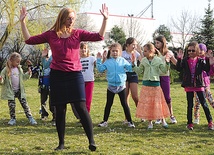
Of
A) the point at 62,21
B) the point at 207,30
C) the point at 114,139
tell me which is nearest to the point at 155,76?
the point at 114,139

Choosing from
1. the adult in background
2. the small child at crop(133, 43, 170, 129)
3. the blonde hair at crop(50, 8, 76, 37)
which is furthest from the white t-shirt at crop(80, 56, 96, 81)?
the blonde hair at crop(50, 8, 76, 37)

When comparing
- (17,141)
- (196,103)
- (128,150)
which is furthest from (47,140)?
(196,103)

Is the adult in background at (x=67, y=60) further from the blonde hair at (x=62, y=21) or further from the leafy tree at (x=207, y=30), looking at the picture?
the leafy tree at (x=207, y=30)

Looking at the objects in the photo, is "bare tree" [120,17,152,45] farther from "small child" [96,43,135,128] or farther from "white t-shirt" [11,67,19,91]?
"small child" [96,43,135,128]

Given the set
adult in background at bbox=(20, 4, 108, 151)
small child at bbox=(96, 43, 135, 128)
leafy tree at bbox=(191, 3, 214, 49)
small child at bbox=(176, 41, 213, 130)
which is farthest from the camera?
leafy tree at bbox=(191, 3, 214, 49)

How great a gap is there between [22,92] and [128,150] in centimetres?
345

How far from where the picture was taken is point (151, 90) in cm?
721

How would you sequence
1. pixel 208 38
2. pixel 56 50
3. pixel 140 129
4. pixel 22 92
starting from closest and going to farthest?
1. pixel 56 50
2. pixel 140 129
3. pixel 22 92
4. pixel 208 38

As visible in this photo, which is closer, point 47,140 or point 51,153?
point 51,153

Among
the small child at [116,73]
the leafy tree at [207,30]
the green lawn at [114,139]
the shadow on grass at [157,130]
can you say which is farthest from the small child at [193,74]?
the leafy tree at [207,30]

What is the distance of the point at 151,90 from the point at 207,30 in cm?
2749

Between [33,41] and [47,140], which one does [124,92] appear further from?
[33,41]

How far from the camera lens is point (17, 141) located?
6.01 metres

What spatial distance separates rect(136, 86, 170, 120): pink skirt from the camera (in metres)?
7.12
